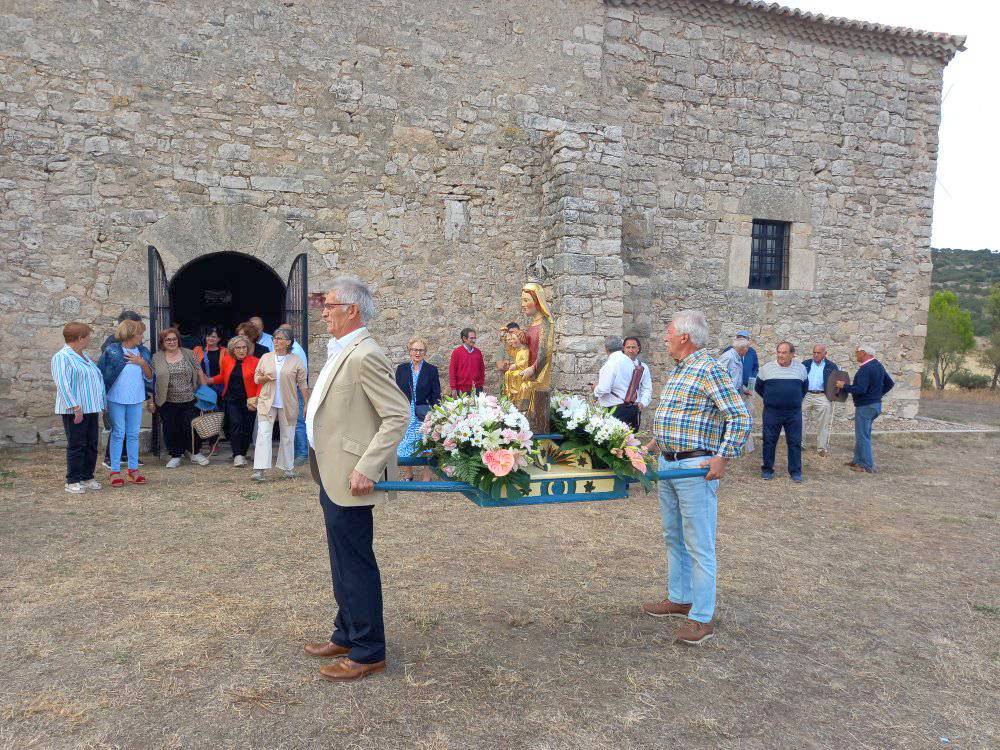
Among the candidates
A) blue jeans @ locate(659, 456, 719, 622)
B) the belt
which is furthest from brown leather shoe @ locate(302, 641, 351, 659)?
the belt

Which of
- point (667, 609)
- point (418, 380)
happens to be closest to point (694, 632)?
point (667, 609)

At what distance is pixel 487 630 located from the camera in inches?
156

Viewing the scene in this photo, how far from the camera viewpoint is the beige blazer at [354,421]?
320 cm

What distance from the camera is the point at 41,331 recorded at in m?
8.17

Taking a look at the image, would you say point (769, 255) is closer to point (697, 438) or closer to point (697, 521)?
point (697, 438)

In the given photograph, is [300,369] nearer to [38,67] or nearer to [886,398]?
[38,67]

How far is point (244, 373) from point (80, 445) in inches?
71.6

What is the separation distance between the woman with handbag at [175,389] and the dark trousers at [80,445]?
108 cm

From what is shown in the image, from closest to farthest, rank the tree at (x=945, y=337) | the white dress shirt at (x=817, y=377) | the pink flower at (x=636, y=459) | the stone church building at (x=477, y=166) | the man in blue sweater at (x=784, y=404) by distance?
the pink flower at (x=636, y=459) → the stone church building at (x=477, y=166) → the man in blue sweater at (x=784, y=404) → the white dress shirt at (x=817, y=377) → the tree at (x=945, y=337)

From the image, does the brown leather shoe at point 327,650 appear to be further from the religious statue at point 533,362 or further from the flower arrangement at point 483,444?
the religious statue at point 533,362

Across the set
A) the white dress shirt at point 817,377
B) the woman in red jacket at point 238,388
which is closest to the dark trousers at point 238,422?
the woman in red jacket at point 238,388

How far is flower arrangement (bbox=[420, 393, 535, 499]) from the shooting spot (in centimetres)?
344

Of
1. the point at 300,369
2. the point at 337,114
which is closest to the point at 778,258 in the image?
the point at 337,114

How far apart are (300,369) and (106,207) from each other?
3.36 metres
